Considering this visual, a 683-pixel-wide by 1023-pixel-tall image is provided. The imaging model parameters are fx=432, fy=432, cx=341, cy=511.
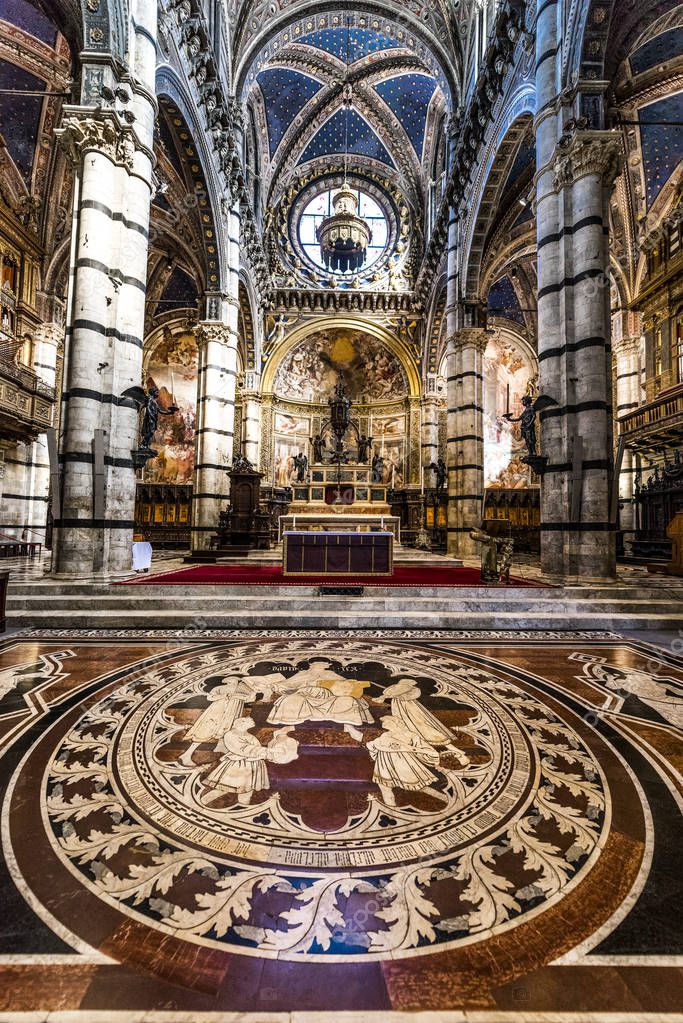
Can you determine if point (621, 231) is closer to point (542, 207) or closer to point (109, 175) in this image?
point (542, 207)

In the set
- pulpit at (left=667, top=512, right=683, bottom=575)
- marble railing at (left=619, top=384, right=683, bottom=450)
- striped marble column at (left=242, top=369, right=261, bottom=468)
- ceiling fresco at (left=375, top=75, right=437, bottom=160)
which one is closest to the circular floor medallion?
pulpit at (left=667, top=512, right=683, bottom=575)

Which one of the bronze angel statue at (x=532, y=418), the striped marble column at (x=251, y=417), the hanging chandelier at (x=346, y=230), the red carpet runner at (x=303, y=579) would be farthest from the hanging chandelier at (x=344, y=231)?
the red carpet runner at (x=303, y=579)

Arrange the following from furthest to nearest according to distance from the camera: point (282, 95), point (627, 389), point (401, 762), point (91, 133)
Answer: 1. point (282, 95)
2. point (627, 389)
3. point (91, 133)
4. point (401, 762)

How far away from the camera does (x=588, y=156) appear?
7.26 m

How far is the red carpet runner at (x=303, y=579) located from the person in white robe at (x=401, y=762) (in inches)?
169

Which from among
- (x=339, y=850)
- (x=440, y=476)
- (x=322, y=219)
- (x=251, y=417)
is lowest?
(x=339, y=850)

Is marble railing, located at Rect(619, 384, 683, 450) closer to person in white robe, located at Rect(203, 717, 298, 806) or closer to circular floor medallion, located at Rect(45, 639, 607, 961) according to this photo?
circular floor medallion, located at Rect(45, 639, 607, 961)

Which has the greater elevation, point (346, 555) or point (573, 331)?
point (573, 331)

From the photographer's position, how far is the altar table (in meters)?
8.24

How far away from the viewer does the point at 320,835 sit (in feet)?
6.19

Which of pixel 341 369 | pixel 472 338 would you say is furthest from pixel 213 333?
pixel 341 369

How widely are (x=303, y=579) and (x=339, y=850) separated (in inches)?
233

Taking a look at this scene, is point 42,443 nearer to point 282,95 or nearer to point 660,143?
point 282,95

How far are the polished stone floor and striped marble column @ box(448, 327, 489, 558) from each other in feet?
31.2
